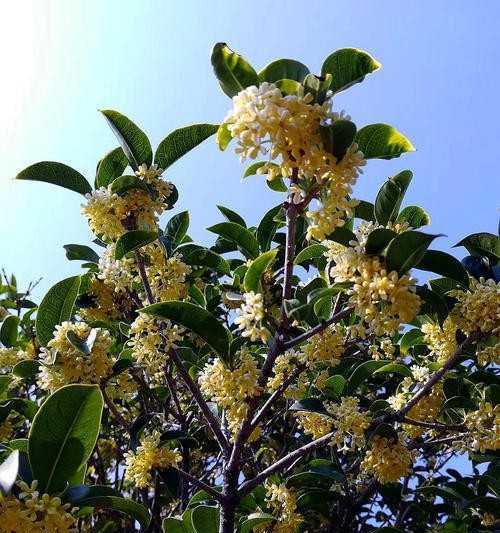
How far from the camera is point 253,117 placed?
5.79 ft

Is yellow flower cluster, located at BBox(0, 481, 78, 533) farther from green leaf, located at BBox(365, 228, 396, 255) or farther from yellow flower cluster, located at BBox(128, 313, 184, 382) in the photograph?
green leaf, located at BBox(365, 228, 396, 255)

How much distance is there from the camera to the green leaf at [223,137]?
2.10 metres

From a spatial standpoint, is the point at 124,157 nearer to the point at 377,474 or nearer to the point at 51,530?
the point at 51,530

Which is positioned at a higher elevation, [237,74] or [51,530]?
[237,74]

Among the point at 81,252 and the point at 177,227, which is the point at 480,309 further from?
the point at 81,252

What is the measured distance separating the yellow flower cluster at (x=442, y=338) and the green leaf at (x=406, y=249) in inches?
37.4

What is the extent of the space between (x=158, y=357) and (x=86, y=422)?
92 centimetres

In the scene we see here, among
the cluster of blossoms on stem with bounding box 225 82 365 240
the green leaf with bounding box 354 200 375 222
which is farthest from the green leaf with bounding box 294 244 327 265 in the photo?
the cluster of blossoms on stem with bounding box 225 82 365 240

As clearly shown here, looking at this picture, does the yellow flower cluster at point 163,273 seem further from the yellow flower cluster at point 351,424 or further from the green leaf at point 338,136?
the green leaf at point 338,136

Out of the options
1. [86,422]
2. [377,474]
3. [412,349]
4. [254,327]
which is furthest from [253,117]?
[412,349]


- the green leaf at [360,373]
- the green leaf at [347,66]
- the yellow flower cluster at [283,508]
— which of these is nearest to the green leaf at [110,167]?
the green leaf at [347,66]

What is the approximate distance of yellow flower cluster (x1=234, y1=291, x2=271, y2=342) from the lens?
2.04m

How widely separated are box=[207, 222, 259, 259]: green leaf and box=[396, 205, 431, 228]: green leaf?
0.77m

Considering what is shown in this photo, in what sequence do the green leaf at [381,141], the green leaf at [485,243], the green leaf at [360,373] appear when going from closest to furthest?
the green leaf at [381,141], the green leaf at [485,243], the green leaf at [360,373]
